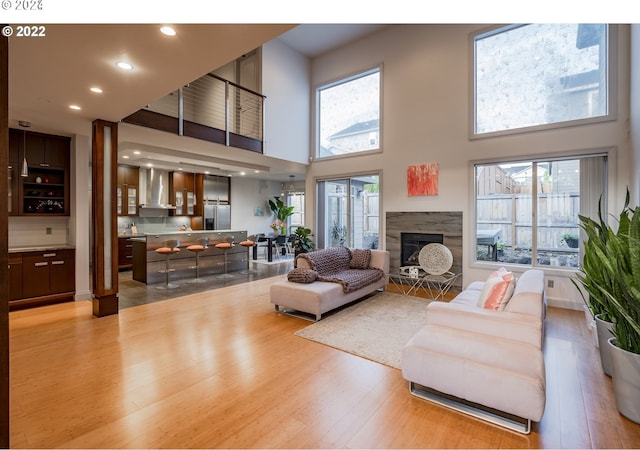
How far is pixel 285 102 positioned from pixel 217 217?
4312mm

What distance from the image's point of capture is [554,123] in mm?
4914

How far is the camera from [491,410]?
2197 millimetres

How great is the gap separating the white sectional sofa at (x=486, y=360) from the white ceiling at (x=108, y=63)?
101 inches

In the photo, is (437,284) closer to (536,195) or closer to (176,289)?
(536,195)

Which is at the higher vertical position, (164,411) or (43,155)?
(43,155)

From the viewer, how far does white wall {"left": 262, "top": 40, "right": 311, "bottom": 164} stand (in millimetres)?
6945

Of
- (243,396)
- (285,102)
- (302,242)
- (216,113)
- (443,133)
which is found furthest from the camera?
(302,242)

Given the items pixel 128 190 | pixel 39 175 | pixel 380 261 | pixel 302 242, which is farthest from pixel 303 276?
pixel 128 190

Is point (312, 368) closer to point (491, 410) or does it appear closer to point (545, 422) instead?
point (491, 410)

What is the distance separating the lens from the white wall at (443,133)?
4512 mm

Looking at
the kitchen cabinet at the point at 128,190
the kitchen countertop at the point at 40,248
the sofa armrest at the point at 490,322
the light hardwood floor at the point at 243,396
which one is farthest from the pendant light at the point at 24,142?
the sofa armrest at the point at 490,322

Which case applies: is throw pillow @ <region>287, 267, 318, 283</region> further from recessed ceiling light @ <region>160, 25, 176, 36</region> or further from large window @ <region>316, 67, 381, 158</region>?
large window @ <region>316, 67, 381, 158</region>
